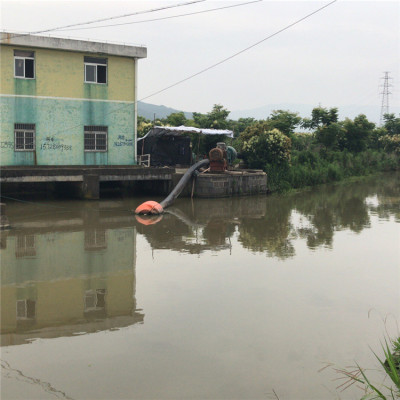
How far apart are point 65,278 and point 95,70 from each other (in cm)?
1394

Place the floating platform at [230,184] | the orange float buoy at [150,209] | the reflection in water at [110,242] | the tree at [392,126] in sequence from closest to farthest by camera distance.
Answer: the reflection in water at [110,242]
the orange float buoy at [150,209]
the floating platform at [230,184]
the tree at [392,126]

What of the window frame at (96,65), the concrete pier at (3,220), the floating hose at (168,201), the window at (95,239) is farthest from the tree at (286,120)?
the concrete pier at (3,220)

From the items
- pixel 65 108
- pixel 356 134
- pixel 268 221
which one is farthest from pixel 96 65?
pixel 356 134

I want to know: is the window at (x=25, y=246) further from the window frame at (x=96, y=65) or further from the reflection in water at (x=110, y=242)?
the window frame at (x=96, y=65)

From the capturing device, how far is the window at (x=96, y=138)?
21.1 meters

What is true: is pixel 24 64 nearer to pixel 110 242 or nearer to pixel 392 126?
pixel 110 242

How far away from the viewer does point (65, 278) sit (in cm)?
923

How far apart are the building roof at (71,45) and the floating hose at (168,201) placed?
5.52 metres

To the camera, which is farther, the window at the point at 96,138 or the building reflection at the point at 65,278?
the window at the point at 96,138

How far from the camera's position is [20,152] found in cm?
1970

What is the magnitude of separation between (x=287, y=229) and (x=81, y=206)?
7.54 metres

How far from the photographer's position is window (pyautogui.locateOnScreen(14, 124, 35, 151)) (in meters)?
19.7

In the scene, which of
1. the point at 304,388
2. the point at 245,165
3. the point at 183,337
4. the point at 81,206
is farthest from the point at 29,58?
the point at 304,388

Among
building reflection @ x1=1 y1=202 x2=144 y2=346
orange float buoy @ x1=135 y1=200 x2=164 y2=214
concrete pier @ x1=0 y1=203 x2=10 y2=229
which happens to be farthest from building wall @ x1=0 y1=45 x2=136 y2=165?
concrete pier @ x1=0 y1=203 x2=10 y2=229
